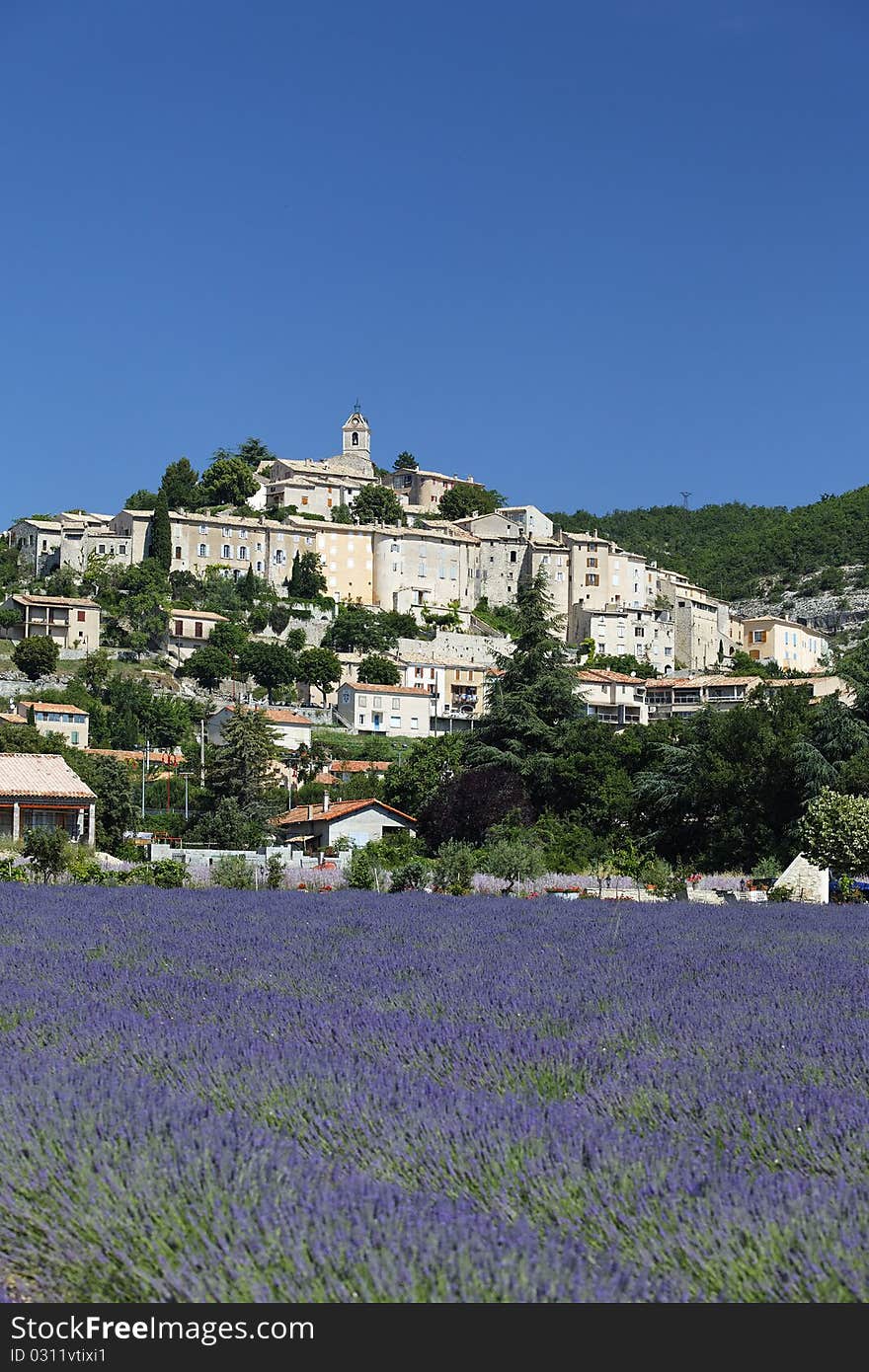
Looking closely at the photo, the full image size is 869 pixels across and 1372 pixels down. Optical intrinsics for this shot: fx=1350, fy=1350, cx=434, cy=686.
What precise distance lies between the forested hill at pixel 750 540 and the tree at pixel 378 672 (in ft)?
169

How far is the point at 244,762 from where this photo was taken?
53875 mm

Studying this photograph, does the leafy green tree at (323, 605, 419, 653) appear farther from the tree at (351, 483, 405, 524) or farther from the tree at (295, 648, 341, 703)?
the tree at (351, 483, 405, 524)

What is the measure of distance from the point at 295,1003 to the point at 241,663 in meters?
81.5

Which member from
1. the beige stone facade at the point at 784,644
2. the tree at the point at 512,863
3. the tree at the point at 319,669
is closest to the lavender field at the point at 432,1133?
the tree at the point at 512,863

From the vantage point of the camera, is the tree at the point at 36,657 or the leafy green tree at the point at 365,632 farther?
the leafy green tree at the point at 365,632

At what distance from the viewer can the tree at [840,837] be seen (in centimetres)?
2450

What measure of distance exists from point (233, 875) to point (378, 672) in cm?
6614

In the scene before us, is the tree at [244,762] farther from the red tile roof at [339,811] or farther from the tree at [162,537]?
the tree at [162,537]

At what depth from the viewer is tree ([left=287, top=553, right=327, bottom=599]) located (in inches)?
4031

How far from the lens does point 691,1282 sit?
12.1 ft

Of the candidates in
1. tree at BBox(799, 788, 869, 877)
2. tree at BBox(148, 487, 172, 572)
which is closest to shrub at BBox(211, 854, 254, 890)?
tree at BBox(799, 788, 869, 877)

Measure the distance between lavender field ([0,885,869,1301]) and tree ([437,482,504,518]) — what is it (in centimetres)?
11693

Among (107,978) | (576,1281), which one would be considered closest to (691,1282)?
(576,1281)
